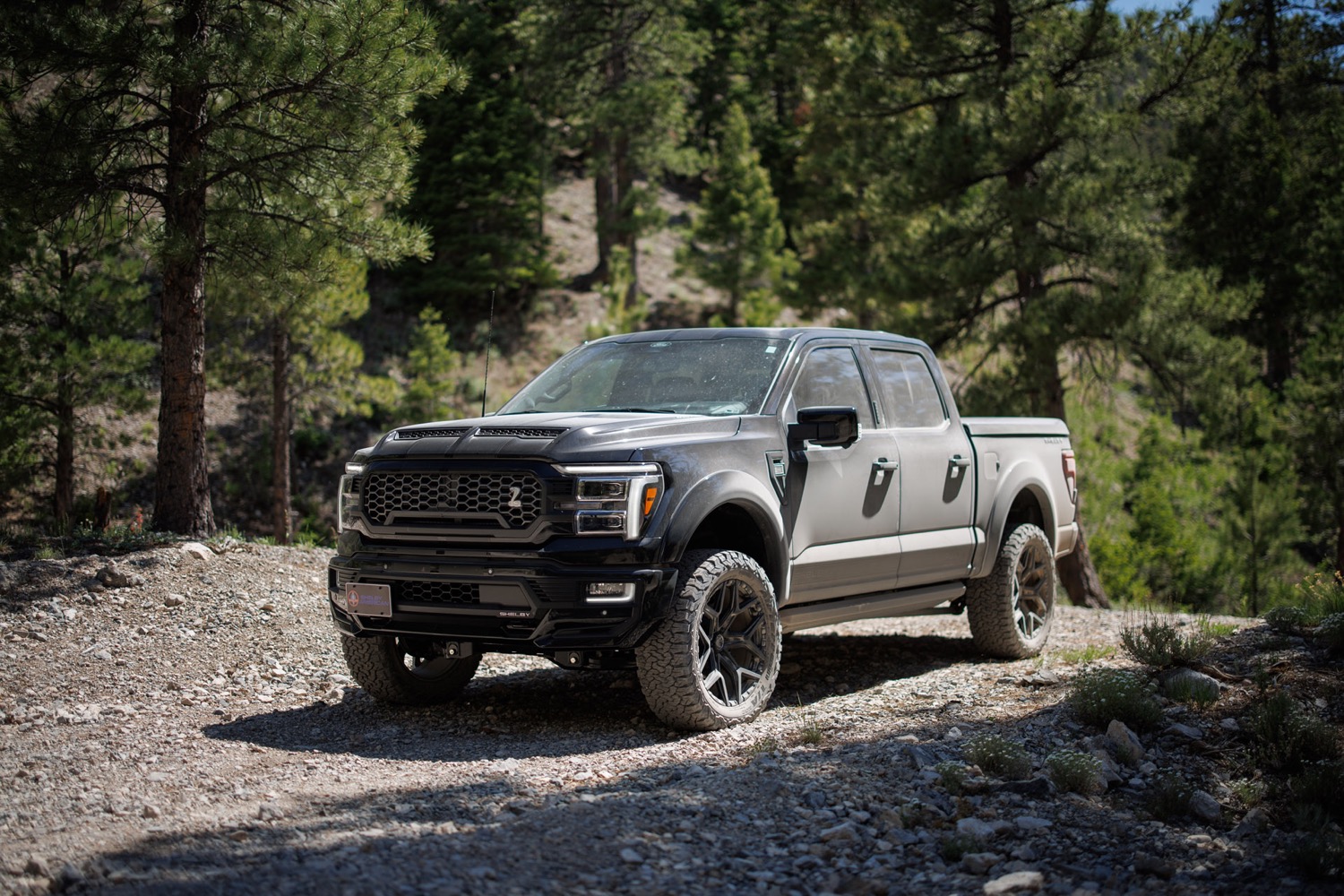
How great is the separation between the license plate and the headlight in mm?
1117

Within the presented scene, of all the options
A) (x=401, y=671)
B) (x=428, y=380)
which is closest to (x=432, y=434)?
(x=401, y=671)

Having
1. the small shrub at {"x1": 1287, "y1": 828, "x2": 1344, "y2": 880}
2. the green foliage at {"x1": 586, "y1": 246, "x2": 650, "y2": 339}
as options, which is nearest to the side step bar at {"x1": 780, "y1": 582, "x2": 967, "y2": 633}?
the small shrub at {"x1": 1287, "y1": 828, "x2": 1344, "y2": 880}

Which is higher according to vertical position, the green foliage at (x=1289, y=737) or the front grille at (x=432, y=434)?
the front grille at (x=432, y=434)

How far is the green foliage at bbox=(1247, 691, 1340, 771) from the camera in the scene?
17.5ft

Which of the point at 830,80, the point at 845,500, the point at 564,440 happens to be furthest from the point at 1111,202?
the point at 564,440

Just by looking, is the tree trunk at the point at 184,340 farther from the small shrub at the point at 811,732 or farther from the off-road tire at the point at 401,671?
the small shrub at the point at 811,732

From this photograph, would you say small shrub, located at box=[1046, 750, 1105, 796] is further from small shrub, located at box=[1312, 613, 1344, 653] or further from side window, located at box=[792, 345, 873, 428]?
small shrub, located at box=[1312, 613, 1344, 653]

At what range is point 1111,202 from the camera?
51.6 feet

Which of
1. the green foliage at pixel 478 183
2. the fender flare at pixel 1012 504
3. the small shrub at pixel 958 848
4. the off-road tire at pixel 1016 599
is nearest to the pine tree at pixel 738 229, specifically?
the green foliage at pixel 478 183

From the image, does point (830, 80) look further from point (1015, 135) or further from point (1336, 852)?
point (1336, 852)

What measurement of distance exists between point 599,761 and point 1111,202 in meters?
13.0

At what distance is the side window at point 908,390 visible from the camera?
756 cm

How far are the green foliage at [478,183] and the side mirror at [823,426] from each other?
2257 cm

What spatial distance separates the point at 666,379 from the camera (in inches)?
269
